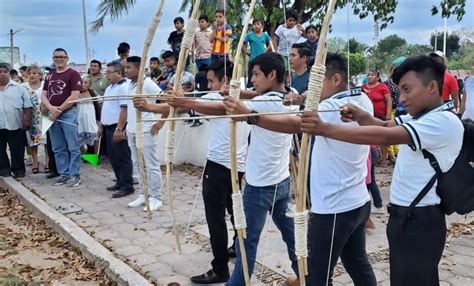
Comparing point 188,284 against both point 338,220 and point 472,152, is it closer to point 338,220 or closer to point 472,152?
point 338,220

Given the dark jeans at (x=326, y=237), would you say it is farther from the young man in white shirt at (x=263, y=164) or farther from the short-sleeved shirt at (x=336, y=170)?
the young man in white shirt at (x=263, y=164)

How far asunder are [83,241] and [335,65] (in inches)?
125

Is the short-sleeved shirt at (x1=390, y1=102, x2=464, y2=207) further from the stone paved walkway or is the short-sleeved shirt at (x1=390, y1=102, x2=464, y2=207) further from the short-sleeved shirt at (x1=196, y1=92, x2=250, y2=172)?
the stone paved walkway

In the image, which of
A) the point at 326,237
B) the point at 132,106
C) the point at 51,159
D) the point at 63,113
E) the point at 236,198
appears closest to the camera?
the point at 326,237

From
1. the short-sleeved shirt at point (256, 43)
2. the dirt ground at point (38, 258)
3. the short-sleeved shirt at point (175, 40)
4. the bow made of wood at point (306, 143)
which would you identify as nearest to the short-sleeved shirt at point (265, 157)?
the bow made of wood at point (306, 143)

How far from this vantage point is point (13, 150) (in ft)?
25.4

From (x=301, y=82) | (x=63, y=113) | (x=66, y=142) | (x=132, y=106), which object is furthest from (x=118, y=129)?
(x=301, y=82)

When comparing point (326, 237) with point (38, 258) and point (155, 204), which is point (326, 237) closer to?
point (38, 258)

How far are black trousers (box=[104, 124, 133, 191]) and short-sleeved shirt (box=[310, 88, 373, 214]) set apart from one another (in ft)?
14.3

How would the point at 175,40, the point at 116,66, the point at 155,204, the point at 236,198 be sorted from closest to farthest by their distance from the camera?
the point at 236,198, the point at 155,204, the point at 116,66, the point at 175,40

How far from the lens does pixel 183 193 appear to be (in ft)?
21.9

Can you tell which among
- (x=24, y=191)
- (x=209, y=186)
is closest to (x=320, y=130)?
(x=209, y=186)

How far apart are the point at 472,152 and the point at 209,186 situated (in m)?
1.86

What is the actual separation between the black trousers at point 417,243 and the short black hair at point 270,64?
44.6 inches
